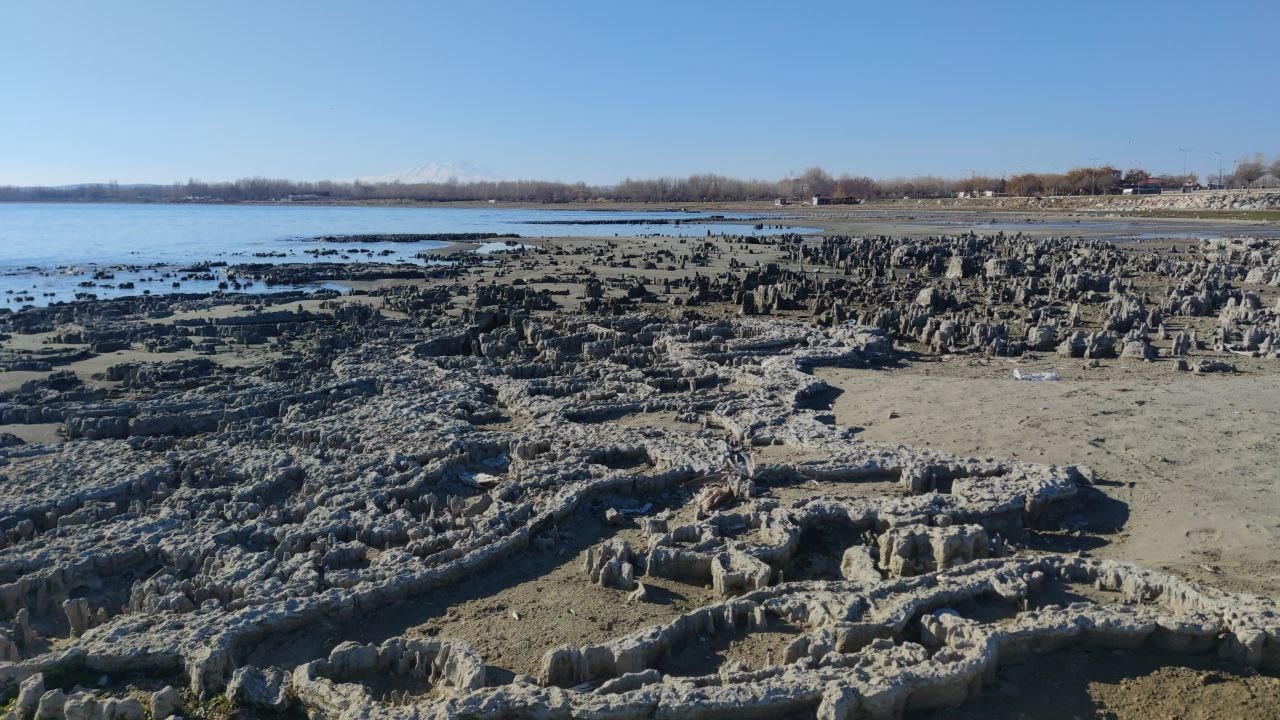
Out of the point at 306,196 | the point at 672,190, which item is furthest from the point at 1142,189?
the point at 306,196

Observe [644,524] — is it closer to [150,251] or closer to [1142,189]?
[150,251]

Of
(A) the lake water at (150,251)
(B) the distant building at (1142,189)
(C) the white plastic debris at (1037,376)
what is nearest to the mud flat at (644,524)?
(C) the white plastic debris at (1037,376)

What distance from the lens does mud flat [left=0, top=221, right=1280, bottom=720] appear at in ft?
18.1

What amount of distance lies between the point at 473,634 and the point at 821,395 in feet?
23.5

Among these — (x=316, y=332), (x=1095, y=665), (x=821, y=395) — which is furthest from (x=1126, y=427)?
(x=316, y=332)

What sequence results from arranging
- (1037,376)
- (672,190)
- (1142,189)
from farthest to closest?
(672,190)
(1142,189)
(1037,376)

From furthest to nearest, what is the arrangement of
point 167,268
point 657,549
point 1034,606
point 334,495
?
1. point 167,268
2. point 334,495
3. point 657,549
4. point 1034,606

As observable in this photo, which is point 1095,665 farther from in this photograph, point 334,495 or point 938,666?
point 334,495

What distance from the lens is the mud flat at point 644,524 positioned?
552 centimetres

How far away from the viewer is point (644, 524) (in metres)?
7.87

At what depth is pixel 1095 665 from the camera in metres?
5.55

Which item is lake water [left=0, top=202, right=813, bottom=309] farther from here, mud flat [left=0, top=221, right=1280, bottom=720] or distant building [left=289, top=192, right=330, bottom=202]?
distant building [left=289, top=192, right=330, bottom=202]

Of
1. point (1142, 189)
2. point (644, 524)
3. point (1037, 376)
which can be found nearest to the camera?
point (644, 524)

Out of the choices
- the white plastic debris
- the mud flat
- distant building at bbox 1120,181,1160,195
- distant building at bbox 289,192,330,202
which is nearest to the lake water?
the mud flat
